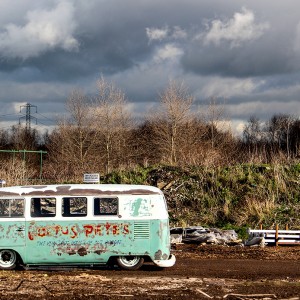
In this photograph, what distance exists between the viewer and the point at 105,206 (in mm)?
16500

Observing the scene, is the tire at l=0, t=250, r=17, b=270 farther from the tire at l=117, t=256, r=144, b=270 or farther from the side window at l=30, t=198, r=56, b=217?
the tire at l=117, t=256, r=144, b=270

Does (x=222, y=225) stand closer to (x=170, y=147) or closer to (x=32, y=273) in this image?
(x=32, y=273)

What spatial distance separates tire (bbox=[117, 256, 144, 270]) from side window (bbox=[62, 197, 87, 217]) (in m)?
1.62

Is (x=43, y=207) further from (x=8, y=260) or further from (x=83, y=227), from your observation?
(x=8, y=260)

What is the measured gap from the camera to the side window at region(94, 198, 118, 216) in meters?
16.4

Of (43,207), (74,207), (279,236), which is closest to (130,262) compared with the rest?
(74,207)

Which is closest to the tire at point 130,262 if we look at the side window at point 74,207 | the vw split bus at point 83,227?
the vw split bus at point 83,227

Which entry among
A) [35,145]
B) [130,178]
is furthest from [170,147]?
[35,145]

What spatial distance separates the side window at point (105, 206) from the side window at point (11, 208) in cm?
207

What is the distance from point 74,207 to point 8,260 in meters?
2.34

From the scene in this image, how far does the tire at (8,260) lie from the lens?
16.4 metres

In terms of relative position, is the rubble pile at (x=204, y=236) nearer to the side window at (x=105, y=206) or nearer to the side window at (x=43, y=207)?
the side window at (x=105, y=206)

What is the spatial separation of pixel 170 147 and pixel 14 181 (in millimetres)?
23381

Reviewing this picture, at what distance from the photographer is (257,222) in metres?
28.1
